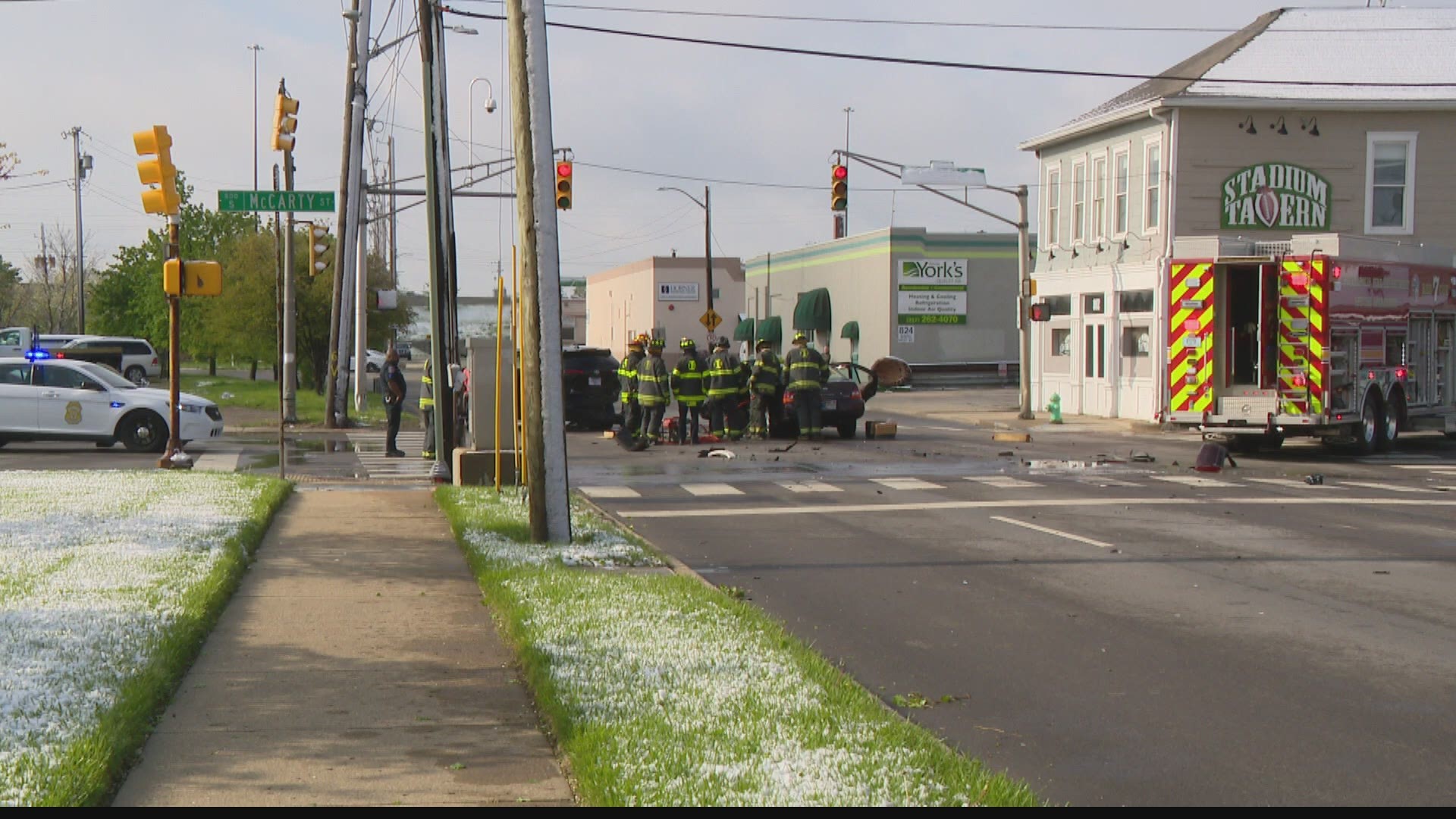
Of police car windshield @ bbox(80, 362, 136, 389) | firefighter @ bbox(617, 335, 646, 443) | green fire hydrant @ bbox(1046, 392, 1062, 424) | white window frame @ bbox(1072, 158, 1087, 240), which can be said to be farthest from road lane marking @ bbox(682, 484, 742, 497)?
white window frame @ bbox(1072, 158, 1087, 240)

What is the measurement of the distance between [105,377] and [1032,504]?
1557cm

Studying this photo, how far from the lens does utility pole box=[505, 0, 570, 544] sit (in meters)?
11.2

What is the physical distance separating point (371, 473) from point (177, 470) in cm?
257

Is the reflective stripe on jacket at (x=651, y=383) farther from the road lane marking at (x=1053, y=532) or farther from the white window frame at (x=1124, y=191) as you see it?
the white window frame at (x=1124, y=191)

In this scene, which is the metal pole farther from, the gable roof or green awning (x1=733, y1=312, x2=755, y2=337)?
green awning (x1=733, y1=312, x2=755, y2=337)

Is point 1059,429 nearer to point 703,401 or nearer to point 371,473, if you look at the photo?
point 703,401

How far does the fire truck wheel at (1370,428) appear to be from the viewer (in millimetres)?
23500

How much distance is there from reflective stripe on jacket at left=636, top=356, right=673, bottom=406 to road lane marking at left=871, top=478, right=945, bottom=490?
6713 mm

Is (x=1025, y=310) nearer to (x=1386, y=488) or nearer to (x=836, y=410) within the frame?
(x=836, y=410)

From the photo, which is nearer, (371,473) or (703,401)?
(371,473)

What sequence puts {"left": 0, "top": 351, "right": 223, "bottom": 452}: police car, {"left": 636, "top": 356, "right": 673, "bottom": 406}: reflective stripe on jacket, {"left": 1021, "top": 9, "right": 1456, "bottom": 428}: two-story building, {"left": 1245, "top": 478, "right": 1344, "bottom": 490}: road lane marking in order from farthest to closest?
{"left": 636, "top": 356, "right": 673, "bottom": 406}: reflective stripe on jacket < {"left": 0, "top": 351, "right": 223, "bottom": 452}: police car < {"left": 1021, "top": 9, "right": 1456, "bottom": 428}: two-story building < {"left": 1245, "top": 478, "right": 1344, "bottom": 490}: road lane marking

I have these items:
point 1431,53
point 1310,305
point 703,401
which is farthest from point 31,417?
point 1431,53

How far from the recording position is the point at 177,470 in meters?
18.3

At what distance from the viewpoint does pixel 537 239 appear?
36.9 feet
